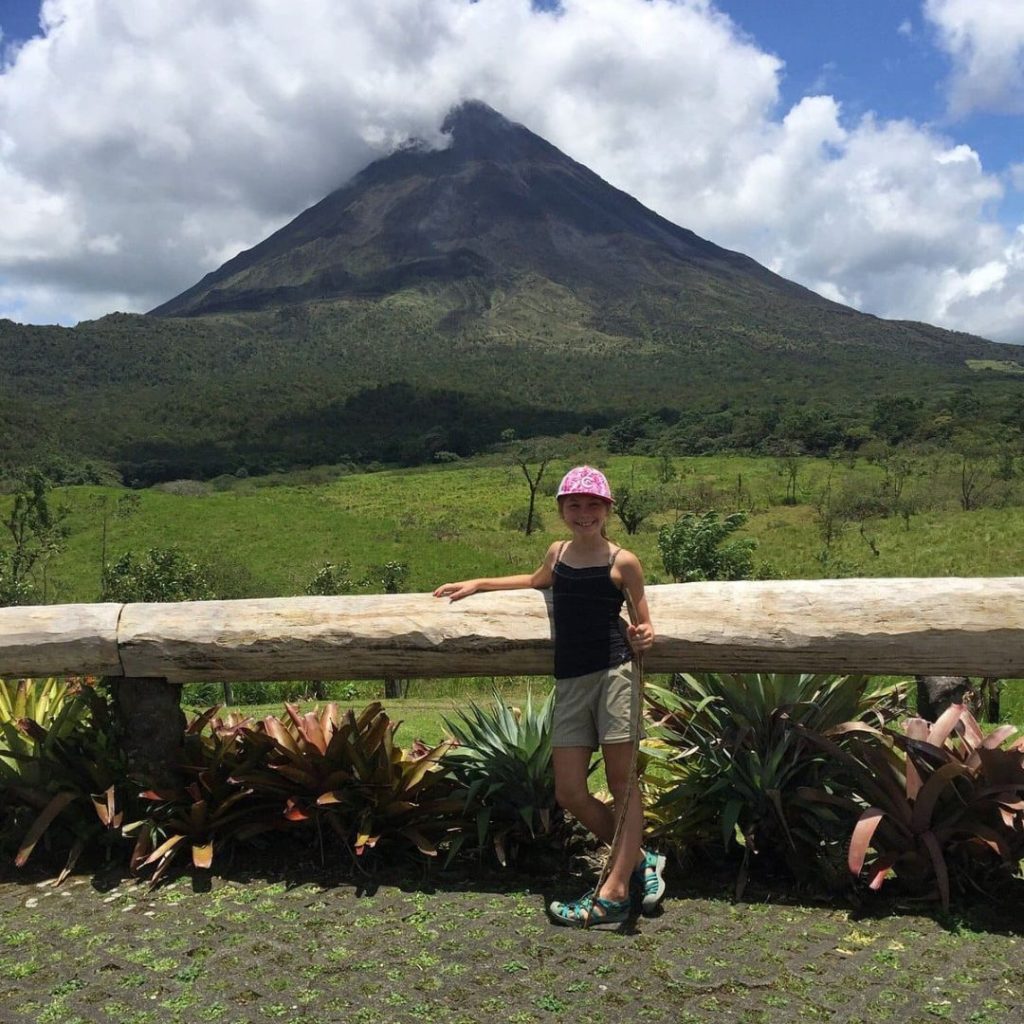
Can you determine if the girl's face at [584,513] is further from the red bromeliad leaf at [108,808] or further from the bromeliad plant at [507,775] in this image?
the red bromeliad leaf at [108,808]

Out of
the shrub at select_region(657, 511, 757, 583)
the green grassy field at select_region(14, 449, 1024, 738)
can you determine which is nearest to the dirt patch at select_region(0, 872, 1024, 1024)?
the green grassy field at select_region(14, 449, 1024, 738)

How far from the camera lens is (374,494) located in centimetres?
7338

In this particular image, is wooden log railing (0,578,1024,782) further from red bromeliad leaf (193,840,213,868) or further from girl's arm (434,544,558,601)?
red bromeliad leaf (193,840,213,868)

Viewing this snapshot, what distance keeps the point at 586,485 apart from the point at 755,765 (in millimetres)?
1222

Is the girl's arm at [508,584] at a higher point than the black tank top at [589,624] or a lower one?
higher

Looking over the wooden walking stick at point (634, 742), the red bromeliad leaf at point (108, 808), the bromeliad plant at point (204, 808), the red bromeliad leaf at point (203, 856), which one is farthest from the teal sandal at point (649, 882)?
the red bromeliad leaf at point (108, 808)

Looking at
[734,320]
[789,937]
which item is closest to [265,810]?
[789,937]

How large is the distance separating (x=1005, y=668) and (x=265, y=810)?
283cm

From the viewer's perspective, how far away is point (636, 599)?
3225mm

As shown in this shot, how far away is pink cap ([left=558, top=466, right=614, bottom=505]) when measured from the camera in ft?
10.7

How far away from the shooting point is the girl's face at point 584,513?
3.28 m

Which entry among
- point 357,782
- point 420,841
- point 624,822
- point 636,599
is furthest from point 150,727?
point 636,599

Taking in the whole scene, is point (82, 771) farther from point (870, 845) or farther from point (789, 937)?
point (870, 845)

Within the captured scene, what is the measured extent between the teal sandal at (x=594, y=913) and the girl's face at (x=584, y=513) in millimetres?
1257
